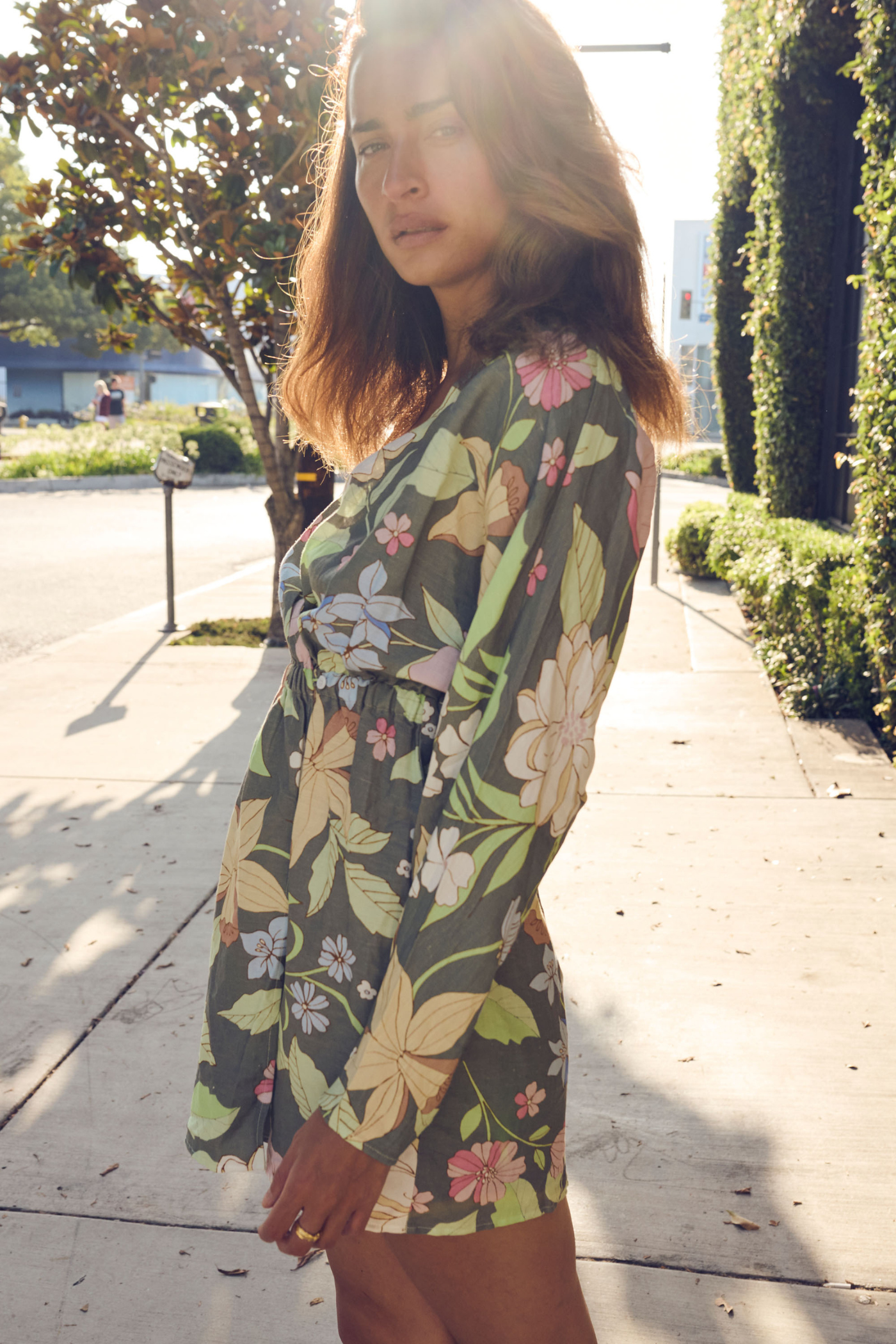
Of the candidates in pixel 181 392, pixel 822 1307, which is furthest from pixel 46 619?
pixel 181 392

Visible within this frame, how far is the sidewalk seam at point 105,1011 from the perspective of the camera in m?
2.79

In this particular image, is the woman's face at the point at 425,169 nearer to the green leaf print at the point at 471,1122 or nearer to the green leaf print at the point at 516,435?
the green leaf print at the point at 516,435

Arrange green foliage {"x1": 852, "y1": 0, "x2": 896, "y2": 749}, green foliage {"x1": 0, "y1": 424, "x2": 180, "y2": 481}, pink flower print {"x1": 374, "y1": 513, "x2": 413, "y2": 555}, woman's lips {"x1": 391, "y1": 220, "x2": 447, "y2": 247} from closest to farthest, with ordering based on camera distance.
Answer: pink flower print {"x1": 374, "y1": 513, "x2": 413, "y2": 555} < woman's lips {"x1": 391, "y1": 220, "x2": 447, "y2": 247} < green foliage {"x1": 852, "y1": 0, "x2": 896, "y2": 749} < green foliage {"x1": 0, "y1": 424, "x2": 180, "y2": 481}

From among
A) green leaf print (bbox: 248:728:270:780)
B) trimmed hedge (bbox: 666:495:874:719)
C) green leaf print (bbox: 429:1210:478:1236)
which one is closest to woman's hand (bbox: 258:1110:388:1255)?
green leaf print (bbox: 429:1210:478:1236)

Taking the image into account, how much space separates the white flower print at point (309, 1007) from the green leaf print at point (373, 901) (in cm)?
13

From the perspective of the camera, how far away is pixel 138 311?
326 inches

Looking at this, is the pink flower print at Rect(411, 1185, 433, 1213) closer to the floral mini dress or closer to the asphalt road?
the floral mini dress

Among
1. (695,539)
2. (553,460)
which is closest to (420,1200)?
(553,460)

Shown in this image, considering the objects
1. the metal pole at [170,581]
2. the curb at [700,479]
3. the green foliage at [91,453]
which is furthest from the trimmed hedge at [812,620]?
the curb at [700,479]

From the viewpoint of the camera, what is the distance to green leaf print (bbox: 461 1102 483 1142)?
1.32 m

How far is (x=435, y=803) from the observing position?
4.14 ft

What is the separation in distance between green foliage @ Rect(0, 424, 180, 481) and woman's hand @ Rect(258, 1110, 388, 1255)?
80.4 ft

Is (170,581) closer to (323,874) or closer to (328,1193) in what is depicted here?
(323,874)

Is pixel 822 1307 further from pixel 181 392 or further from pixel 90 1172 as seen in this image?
pixel 181 392
